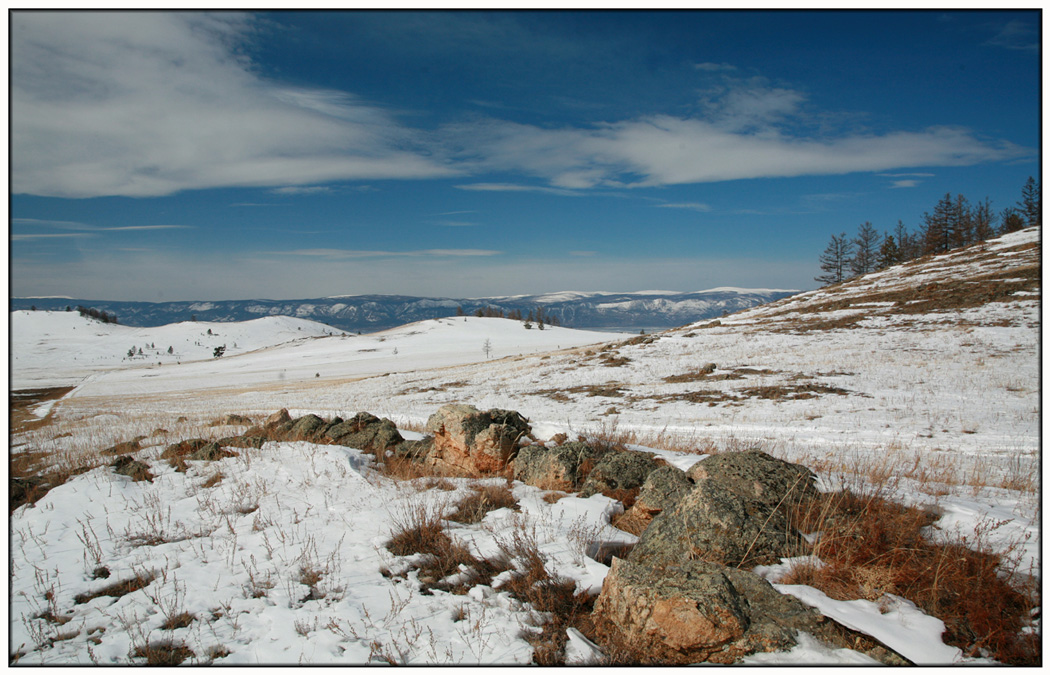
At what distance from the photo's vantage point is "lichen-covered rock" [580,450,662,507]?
5654 millimetres

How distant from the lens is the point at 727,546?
152 inches

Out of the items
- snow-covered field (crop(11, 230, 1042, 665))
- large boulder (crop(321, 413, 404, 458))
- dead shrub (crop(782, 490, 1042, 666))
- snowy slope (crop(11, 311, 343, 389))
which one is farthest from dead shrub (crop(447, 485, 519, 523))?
snowy slope (crop(11, 311, 343, 389))

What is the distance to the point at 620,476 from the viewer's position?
5.86 meters

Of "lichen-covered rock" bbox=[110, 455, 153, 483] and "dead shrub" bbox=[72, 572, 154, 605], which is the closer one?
"dead shrub" bbox=[72, 572, 154, 605]

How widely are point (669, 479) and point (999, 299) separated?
135ft

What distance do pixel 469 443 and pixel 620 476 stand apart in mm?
2369

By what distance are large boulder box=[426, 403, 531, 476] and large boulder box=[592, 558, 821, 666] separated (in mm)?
3758


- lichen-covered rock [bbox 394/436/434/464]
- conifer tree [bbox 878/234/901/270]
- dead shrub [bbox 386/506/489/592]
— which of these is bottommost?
lichen-covered rock [bbox 394/436/434/464]

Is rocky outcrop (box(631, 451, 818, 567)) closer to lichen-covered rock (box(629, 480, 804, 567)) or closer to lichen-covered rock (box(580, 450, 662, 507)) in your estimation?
lichen-covered rock (box(629, 480, 804, 567))

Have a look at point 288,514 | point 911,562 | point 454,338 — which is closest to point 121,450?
point 288,514

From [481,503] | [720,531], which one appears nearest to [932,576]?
[720,531]

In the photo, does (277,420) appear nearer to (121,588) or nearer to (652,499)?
(121,588)

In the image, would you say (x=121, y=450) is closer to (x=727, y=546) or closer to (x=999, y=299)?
(x=727, y=546)

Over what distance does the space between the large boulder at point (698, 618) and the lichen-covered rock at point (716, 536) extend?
41 centimetres
